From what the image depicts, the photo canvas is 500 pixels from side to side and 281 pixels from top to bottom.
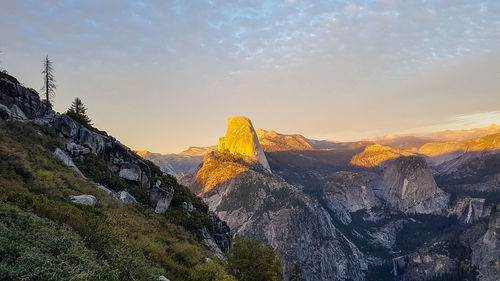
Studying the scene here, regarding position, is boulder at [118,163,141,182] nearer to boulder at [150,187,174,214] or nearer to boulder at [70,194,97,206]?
boulder at [150,187,174,214]

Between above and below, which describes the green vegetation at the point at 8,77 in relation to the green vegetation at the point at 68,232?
above

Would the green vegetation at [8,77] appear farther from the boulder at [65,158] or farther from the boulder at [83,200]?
the boulder at [83,200]

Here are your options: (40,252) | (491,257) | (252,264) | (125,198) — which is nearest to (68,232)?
(40,252)

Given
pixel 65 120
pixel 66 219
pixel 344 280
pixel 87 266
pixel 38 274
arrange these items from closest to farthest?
pixel 38 274, pixel 87 266, pixel 66 219, pixel 65 120, pixel 344 280

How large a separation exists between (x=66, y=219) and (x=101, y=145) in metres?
30.5

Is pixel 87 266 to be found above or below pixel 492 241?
above

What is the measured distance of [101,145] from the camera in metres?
43.8

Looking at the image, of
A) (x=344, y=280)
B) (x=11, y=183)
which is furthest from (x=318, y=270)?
(x=11, y=183)

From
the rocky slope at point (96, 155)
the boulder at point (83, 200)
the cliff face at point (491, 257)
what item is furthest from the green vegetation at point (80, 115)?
the cliff face at point (491, 257)

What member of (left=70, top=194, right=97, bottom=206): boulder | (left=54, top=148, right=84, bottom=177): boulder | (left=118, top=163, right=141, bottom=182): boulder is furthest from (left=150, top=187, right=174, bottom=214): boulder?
(left=70, top=194, right=97, bottom=206): boulder

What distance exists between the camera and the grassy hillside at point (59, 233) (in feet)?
33.0

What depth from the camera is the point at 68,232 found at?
1362cm

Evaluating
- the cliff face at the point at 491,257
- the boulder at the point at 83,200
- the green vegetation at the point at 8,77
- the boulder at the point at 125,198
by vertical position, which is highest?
the green vegetation at the point at 8,77

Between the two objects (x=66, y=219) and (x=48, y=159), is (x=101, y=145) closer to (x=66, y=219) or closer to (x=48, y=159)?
(x=48, y=159)
